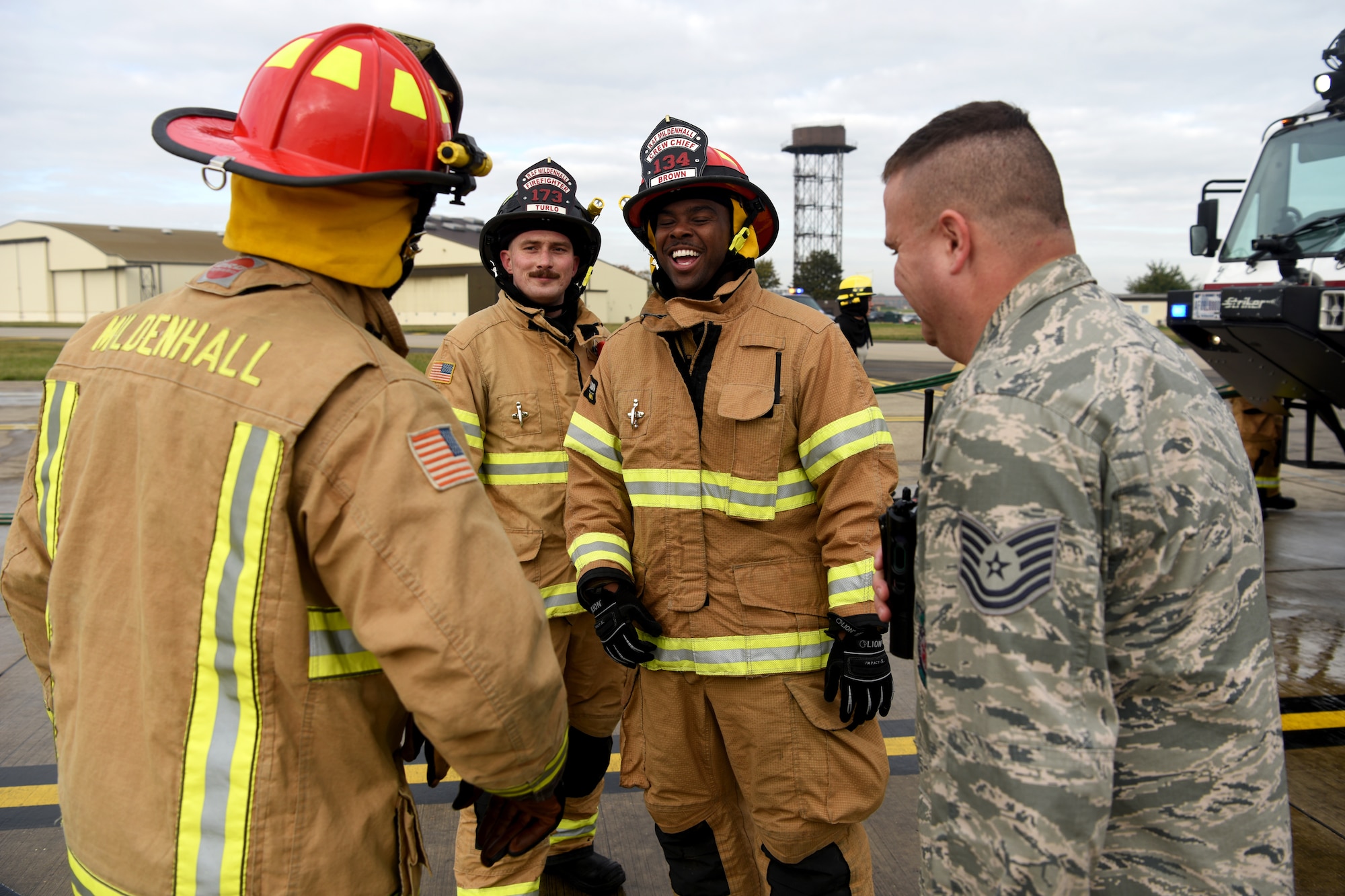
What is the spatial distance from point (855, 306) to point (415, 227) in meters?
6.96

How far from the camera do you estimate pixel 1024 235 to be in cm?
148

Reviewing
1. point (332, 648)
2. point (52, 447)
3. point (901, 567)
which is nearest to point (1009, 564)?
point (901, 567)

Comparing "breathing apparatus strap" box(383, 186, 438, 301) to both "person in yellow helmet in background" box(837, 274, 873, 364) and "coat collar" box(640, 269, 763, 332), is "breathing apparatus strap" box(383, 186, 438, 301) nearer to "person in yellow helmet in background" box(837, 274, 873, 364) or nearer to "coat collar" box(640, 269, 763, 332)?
"coat collar" box(640, 269, 763, 332)

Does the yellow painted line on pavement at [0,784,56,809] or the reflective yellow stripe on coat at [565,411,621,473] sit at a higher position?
the reflective yellow stripe on coat at [565,411,621,473]

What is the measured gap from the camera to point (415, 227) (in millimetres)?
1706

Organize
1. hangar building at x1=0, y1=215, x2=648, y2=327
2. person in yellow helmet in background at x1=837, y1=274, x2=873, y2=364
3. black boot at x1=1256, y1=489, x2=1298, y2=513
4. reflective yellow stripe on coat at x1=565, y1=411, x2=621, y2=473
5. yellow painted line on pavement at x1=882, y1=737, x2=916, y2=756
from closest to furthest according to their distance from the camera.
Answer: reflective yellow stripe on coat at x1=565, y1=411, x2=621, y2=473 → yellow painted line on pavement at x1=882, y1=737, x2=916, y2=756 → black boot at x1=1256, y1=489, x2=1298, y2=513 → person in yellow helmet in background at x1=837, y1=274, x2=873, y2=364 → hangar building at x1=0, y1=215, x2=648, y2=327

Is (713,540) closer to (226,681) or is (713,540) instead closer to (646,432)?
(646,432)

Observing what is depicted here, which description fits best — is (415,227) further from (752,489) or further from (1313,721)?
(1313,721)

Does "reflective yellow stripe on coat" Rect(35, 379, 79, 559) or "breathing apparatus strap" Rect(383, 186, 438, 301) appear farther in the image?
"breathing apparatus strap" Rect(383, 186, 438, 301)

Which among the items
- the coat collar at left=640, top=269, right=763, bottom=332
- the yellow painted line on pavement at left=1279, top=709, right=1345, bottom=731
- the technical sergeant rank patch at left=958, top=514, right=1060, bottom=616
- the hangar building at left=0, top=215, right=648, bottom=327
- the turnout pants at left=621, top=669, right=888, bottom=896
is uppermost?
the hangar building at left=0, top=215, right=648, bottom=327

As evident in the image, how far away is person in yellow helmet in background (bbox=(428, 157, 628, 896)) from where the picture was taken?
2.97 metres

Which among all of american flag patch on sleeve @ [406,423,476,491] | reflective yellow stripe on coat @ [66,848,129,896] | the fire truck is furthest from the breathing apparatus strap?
the fire truck

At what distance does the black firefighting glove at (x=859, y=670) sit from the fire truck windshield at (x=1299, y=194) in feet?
18.7

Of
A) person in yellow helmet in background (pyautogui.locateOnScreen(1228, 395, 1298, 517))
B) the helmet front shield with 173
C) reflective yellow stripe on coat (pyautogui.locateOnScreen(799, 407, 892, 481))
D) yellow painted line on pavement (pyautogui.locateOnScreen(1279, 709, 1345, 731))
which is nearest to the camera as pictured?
reflective yellow stripe on coat (pyautogui.locateOnScreen(799, 407, 892, 481))
